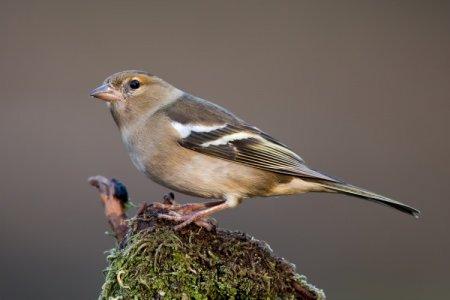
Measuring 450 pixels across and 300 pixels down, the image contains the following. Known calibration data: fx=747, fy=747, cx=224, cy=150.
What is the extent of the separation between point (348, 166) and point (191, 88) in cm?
268

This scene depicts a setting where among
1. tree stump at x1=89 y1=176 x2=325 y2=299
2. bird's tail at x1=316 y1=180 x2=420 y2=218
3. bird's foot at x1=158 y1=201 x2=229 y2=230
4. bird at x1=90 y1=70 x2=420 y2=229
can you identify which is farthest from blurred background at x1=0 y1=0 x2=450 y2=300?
tree stump at x1=89 y1=176 x2=325 y2=299

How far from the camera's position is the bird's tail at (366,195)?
15.6 feet

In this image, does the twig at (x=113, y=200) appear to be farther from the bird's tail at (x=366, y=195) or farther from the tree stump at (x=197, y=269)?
the bird's tail at (x=366, y=195)

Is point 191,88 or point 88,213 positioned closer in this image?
point 88,213

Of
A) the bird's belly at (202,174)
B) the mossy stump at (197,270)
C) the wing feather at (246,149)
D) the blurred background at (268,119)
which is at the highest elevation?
the blurred background at (268,119)

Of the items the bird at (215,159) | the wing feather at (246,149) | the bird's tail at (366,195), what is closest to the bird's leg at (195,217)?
the bird at (215,159)

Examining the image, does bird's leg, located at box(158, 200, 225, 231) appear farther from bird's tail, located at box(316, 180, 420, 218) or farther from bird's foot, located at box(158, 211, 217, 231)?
bird's tail, located at box(316, 180, 420, 218)

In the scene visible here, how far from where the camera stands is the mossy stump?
3.77 metres

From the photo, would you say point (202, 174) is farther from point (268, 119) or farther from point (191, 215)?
point (268, 119)

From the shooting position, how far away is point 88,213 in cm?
1066

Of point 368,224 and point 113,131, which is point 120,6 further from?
point 368,224

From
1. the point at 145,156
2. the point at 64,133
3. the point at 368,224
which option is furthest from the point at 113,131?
the point at 145,156

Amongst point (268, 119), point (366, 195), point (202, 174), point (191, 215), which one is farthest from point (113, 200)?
point (268, 119)

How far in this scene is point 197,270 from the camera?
3850mm
